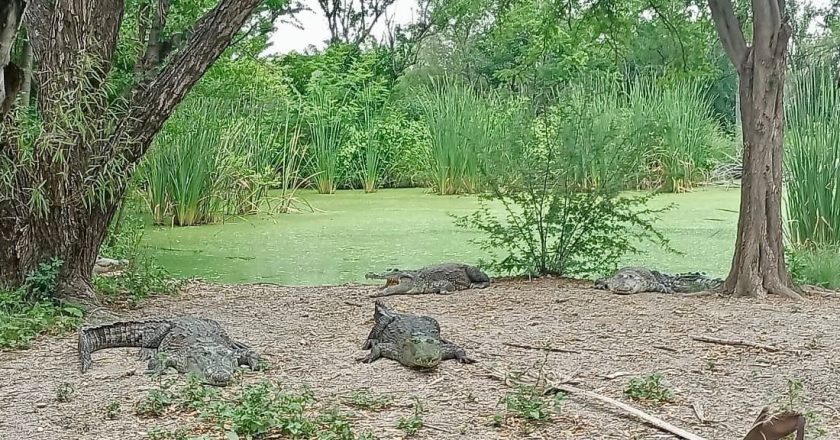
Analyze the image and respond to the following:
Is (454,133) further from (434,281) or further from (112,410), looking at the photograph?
(112,410)

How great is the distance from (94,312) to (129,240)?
126 cm

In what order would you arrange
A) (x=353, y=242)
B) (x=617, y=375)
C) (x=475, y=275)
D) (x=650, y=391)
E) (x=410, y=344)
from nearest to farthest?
1. (x=650, y=391)
2. (x=617, y=375)
3. (x=410, y=344)
4. (x=475, y=275)
5. (x=353, y=242)

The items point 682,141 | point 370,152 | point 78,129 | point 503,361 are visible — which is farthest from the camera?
point 370,152

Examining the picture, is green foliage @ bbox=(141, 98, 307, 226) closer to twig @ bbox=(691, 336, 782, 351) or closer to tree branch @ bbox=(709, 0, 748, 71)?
tree branch @ bbox=(709, 0, 748, 71)

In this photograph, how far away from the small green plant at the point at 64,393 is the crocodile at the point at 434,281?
258 centimetres

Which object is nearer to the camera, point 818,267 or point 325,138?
point 818,267

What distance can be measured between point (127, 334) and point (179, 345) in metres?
0.52

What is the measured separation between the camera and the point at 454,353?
3.84 metres

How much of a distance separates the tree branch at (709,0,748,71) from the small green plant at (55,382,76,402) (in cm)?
429

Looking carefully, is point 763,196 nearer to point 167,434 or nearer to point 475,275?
point 475,275

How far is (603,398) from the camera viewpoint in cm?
315

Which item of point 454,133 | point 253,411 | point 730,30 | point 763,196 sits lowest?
point 253,411

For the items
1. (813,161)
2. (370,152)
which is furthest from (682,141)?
(813,161)

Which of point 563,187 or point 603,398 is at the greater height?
point 563,187
